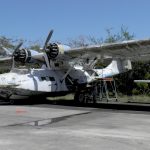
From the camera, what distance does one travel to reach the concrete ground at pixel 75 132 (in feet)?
31.7

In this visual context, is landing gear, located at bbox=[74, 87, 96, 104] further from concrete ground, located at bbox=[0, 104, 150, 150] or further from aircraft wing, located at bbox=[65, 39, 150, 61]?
concrete ground, located at bbox=[0, 104, 150, 150]

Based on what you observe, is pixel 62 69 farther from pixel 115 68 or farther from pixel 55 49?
pixel 115 68

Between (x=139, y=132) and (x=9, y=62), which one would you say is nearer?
(x=139, y=132)

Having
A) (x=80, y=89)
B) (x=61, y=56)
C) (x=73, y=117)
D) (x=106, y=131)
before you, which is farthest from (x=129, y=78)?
(x=106, y=131)

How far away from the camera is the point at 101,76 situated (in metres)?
26.9

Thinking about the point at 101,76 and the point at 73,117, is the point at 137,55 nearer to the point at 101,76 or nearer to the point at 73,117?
the point at 101,76

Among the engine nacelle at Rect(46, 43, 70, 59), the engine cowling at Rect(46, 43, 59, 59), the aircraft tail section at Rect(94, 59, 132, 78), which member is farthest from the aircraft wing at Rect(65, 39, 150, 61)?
the aircraft tail section at Rect(94, 59, 132, 78)

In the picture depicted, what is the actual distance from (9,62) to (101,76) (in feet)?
21.1

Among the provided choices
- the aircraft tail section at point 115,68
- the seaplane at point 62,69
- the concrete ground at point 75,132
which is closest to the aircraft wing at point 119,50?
the seaplane at point 62,69

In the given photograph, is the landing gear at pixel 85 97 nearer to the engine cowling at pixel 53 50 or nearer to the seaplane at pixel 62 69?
the seaplane at pixel 62 69

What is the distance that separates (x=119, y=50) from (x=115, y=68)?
16.1 feet

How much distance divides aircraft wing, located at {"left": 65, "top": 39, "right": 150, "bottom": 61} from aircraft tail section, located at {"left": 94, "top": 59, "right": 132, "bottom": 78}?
1.27 meters

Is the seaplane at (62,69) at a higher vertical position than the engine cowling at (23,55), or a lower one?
lower

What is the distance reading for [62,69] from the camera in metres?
26.2
